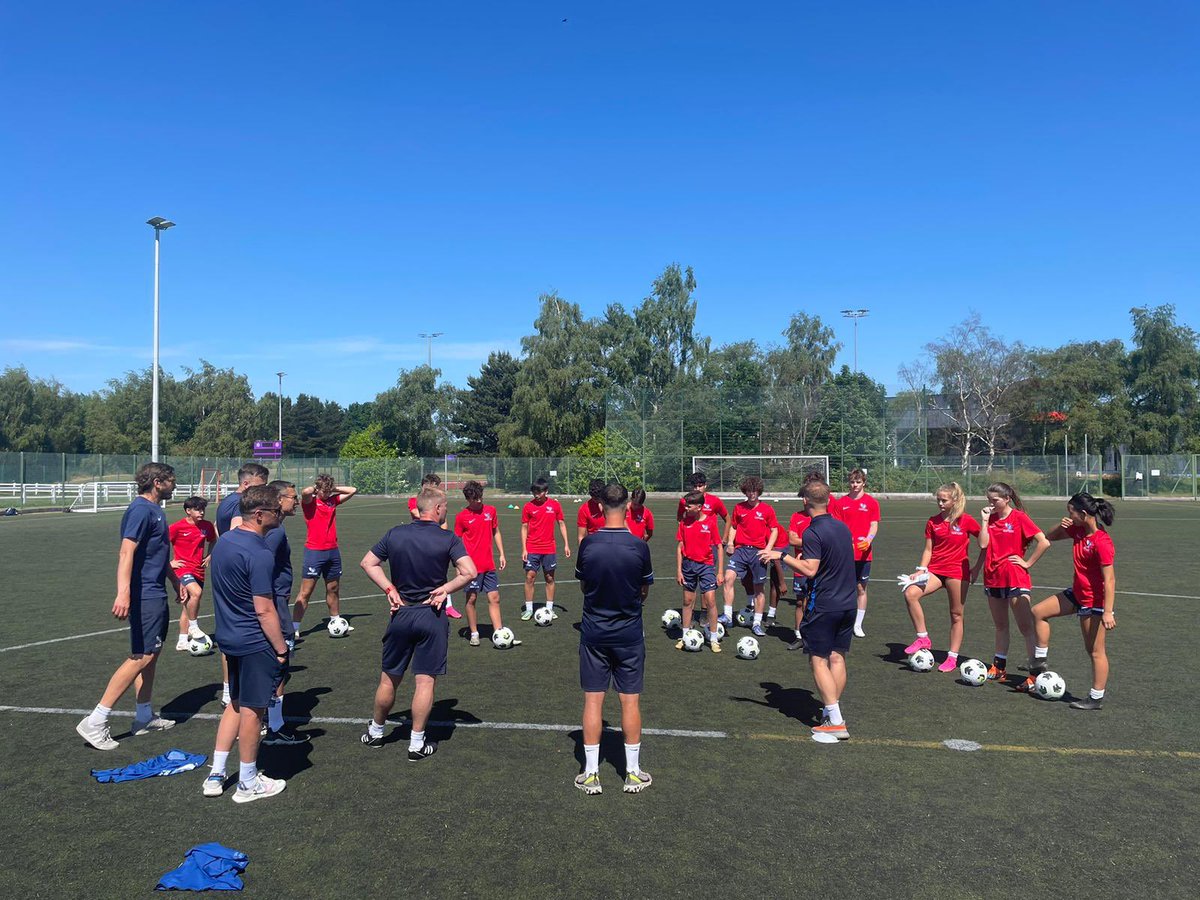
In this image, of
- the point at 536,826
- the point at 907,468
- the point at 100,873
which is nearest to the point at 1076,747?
the point at 536,826

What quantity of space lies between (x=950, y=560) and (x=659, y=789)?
203 inches

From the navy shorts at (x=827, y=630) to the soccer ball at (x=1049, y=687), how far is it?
252 cm

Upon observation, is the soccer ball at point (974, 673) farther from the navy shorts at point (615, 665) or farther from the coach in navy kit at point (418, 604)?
the coach in navy kit at point (418, 604)

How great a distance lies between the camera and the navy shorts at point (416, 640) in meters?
6.35

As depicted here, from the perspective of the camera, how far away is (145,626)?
669cm

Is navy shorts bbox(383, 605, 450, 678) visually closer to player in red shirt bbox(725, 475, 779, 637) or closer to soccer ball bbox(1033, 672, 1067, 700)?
player in red shirt bbox(725, 475, 779, 637)

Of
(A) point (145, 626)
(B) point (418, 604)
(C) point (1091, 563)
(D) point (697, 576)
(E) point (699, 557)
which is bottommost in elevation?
(D) point (697, 576)

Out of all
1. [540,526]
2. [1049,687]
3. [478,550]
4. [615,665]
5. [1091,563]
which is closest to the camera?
[615,665]

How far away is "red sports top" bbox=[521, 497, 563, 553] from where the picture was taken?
39.6 ft

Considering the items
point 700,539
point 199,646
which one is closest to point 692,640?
point 700,539

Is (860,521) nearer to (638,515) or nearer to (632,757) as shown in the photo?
(638,515)

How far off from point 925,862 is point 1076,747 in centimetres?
280

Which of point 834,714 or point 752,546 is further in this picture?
point 752,546

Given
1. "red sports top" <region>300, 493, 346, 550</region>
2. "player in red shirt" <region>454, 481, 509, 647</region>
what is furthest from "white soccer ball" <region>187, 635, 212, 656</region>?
"player in red shirt" <region>454, 481, 509, 647</region>
